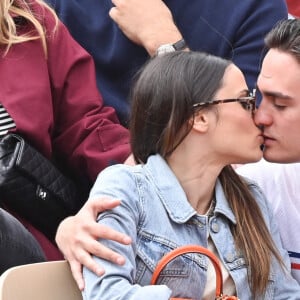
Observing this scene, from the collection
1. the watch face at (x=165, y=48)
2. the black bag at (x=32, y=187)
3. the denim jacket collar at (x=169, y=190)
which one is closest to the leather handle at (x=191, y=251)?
the denim jacket collar at (x=169, y=190)

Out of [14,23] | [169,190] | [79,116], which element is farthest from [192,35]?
[169,190]

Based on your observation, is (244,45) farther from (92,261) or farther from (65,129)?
(92,261)

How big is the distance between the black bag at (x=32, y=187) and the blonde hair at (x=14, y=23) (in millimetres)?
278

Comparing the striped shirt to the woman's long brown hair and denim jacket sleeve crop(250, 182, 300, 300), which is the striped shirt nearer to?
the woman's long brown hair

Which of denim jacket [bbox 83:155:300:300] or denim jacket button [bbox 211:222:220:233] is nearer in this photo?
denim jacket [bbox 83:155:300:300]

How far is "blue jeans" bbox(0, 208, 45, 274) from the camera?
1.78 metres

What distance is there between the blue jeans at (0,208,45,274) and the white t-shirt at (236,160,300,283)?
1.96 feet

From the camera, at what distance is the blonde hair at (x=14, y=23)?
227 cm

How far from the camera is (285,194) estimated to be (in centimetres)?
210

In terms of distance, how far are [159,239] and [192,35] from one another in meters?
0.97

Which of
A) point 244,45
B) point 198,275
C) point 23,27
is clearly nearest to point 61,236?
point 198,275

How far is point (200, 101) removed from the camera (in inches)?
72.9

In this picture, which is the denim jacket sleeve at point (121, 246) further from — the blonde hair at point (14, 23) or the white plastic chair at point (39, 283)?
the blonde hair at point (14, 23)

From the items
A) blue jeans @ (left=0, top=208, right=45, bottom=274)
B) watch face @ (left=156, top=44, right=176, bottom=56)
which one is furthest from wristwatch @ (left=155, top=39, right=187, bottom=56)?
blue jeans @ (left=0, top=208, right=45, bottom=274)
